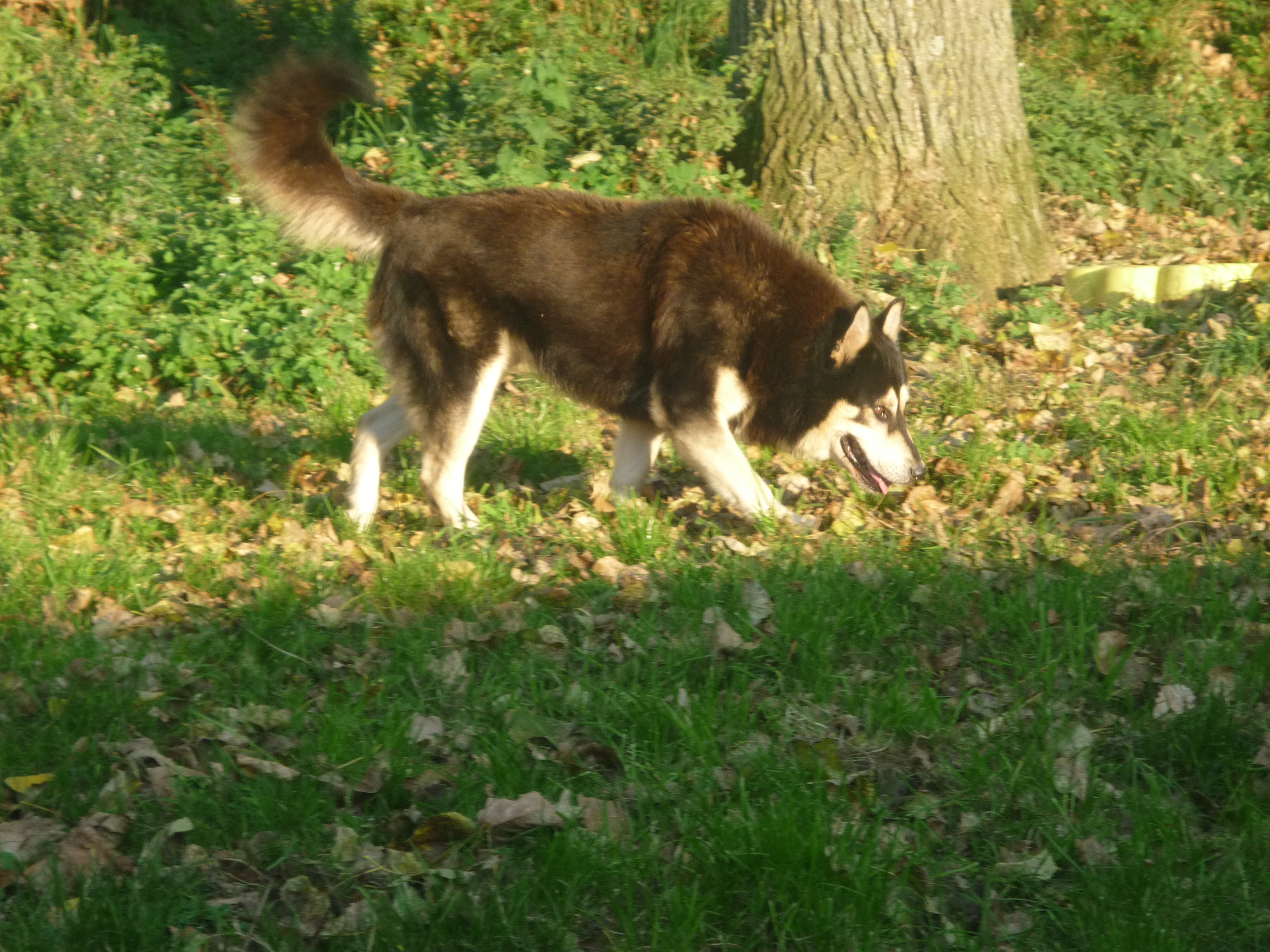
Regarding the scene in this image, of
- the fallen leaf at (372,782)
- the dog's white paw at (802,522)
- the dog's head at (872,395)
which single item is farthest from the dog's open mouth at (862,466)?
the fallen leaf at (372,782)

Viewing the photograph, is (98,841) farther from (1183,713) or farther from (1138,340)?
(1138,340)

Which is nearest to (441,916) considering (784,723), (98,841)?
(98,841)

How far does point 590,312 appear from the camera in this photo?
5.14m

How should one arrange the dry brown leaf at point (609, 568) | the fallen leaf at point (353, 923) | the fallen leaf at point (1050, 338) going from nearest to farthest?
the fallen leaf at point (353, 923), the dry brown leaf at point (609, 568), the fallen leaf at point (1050, 338)

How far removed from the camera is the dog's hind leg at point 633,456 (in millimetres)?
5562

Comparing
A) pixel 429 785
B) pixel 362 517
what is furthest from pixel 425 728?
pixel 362 517

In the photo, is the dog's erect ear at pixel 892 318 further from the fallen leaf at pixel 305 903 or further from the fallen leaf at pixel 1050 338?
the fallen leaf at pixel 305 903

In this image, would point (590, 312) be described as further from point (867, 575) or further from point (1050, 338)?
point (1050, 338)

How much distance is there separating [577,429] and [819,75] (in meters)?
3.04

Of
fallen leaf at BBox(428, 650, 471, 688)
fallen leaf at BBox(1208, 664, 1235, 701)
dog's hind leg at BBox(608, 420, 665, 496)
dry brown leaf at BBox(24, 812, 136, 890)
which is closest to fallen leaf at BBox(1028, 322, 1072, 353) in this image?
dog's hind leg at BBox(608, 420, 665, 496)

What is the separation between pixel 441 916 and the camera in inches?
109

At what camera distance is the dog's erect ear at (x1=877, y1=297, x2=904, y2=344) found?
529 centimetres

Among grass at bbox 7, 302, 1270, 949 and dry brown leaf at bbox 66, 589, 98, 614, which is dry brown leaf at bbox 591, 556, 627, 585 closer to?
grass at bbox 7, 302, 1270, 949

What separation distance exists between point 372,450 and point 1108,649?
322 centimetres
